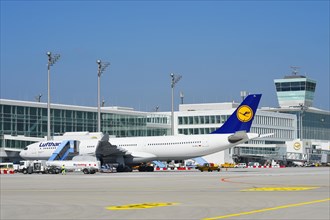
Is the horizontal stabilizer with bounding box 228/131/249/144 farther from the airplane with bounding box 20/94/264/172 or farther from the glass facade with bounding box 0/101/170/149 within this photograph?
the glass facade with bounding box 0/101/170/149

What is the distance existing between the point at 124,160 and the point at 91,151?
410cm

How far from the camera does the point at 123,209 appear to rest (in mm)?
23797

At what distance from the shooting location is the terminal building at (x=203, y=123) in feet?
359

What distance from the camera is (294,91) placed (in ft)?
593

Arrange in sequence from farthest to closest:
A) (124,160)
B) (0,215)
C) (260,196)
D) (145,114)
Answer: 1. (145,114)
2. (124,160)
3. (260,196)
4. (0,215)

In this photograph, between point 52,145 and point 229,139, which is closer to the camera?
Answer: point 229,139

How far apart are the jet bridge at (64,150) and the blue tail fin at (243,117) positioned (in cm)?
1861

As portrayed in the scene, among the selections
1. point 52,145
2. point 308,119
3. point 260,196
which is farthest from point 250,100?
point 308,119

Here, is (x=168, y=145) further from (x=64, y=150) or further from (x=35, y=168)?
(x=35, y=168)

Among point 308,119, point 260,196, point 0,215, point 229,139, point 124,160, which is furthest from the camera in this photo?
point 308,119

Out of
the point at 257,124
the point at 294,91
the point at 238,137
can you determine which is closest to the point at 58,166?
the point at 238,137

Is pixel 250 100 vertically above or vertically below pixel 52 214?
above

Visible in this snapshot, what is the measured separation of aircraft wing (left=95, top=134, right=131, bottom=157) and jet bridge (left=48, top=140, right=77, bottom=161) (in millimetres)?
4180

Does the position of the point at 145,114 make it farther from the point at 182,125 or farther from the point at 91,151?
the point at 91,151
